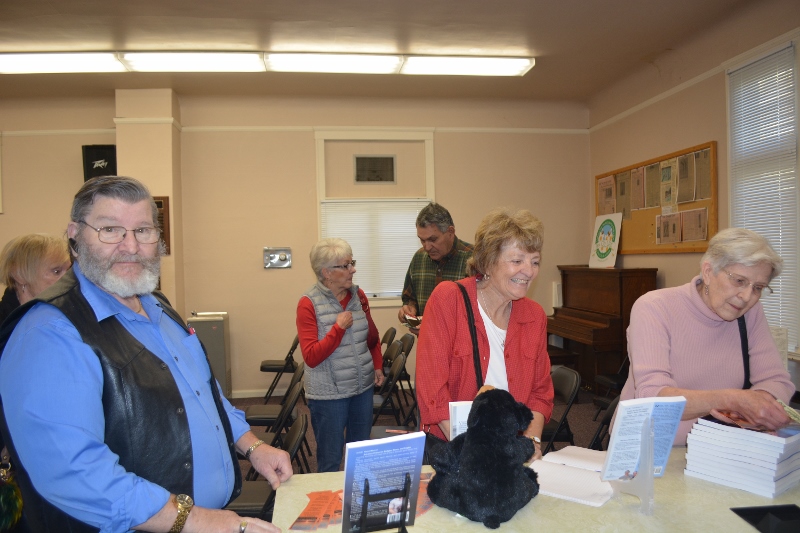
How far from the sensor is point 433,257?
371 cm

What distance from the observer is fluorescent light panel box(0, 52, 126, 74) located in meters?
5.06

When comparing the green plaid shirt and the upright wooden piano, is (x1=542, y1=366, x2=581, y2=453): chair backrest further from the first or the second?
the upright wooden piano

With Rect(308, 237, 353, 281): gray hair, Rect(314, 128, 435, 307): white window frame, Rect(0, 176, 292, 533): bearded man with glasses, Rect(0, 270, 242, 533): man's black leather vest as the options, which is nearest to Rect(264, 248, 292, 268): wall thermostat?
Rect(314, 128, 435, 307): white window frame

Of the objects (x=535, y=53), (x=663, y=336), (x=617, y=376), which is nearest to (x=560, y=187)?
(x=535, y=53)

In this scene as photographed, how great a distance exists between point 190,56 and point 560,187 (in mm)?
4779

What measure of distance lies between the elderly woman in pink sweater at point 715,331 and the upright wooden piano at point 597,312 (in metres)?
3.59

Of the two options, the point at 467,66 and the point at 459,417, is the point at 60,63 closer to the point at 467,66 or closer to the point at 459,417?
the point at 467,66

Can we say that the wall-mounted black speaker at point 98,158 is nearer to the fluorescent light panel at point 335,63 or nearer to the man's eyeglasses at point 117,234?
the fluorescent light panel at point 335,63

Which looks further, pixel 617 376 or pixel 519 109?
pixel 519 109

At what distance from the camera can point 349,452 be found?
1.23 m

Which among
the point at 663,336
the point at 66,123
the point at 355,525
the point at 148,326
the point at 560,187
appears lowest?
the point at 355,525

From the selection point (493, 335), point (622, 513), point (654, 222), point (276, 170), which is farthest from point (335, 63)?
point (622, 513)

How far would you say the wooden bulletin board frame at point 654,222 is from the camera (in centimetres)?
491

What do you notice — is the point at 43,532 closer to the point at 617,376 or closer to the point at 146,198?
the point at 146,198
